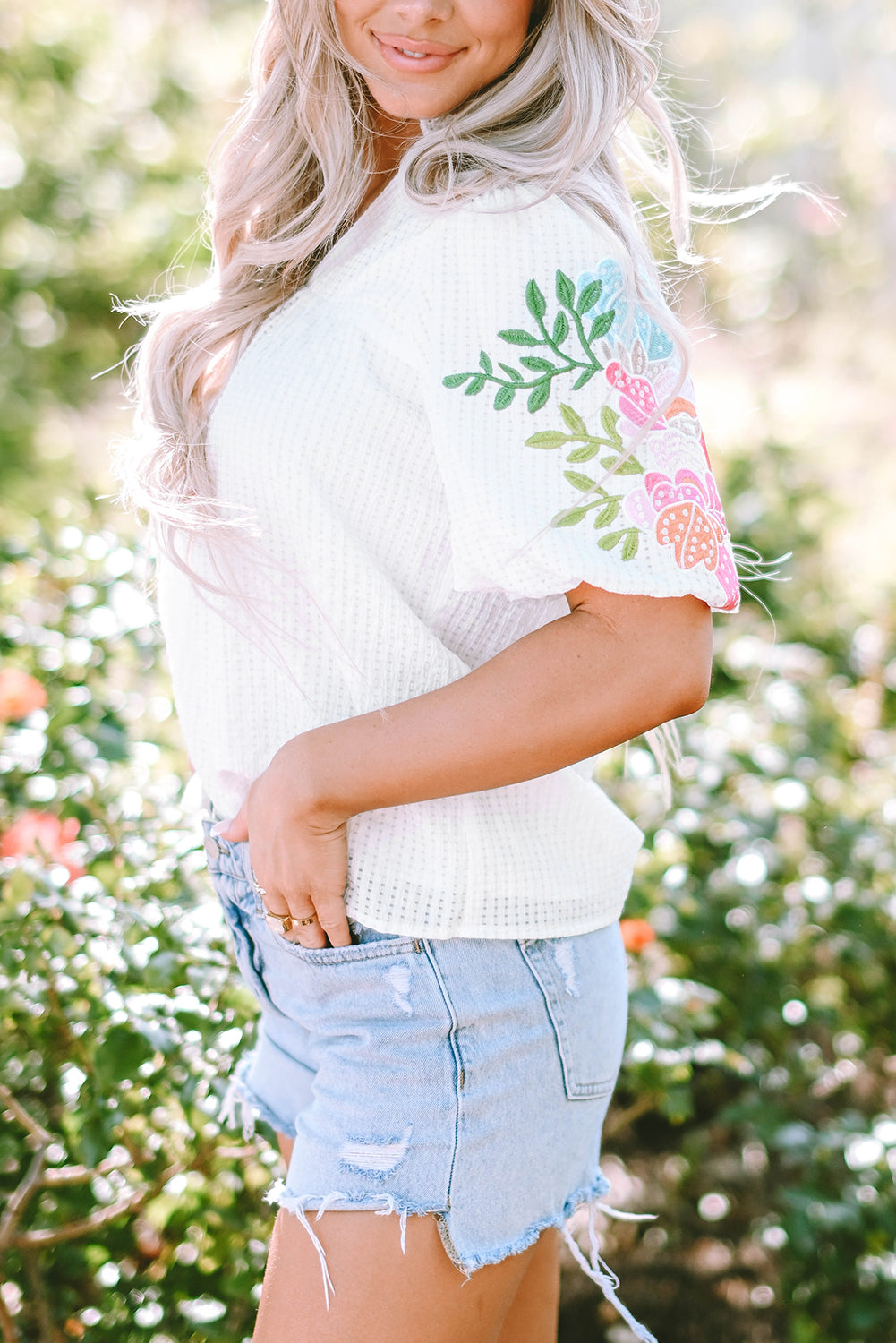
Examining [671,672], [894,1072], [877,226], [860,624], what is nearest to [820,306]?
[877,226]

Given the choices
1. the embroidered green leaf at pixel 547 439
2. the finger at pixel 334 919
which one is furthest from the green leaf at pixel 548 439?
the finger at pixel 334 919

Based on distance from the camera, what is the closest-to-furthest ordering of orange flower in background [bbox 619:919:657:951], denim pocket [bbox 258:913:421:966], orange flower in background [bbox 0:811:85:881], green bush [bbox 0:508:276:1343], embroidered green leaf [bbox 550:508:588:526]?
embroidered green leaf [bbox 550:508:588:526]
denim pocket [bbox 258:913:421:966]
green bush [bbox 0:508:276:1343]
orange flower in background [bbox 0:811:85:881]
orange flower in background [bbox 619:919:657:951]

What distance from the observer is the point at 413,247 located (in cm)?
108

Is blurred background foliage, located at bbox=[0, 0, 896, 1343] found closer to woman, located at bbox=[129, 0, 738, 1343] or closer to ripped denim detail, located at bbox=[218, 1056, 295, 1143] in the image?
ripped denim detail, located at bbox=[218, 1056, 295, 1143]

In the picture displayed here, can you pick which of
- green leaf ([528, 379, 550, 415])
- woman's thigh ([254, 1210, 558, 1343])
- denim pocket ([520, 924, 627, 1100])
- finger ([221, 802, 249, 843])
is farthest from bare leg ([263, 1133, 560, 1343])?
green leaf ([528, 379, 550, 415])

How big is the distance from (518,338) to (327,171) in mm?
403

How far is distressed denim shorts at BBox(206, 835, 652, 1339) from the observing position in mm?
1079

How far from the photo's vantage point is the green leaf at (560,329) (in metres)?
1.02

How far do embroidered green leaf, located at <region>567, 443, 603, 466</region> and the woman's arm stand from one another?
104 millimetres

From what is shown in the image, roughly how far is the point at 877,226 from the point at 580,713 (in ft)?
23.7

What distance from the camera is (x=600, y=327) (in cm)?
102

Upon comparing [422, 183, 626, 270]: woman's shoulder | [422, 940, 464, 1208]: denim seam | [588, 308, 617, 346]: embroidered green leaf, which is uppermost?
[422, 183, 626, 270]: woman's shoulder

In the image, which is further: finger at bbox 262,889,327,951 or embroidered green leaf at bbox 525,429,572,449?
finger at bbox 262,889,327,951

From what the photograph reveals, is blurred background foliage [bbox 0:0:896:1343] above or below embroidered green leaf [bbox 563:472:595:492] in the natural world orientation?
below
